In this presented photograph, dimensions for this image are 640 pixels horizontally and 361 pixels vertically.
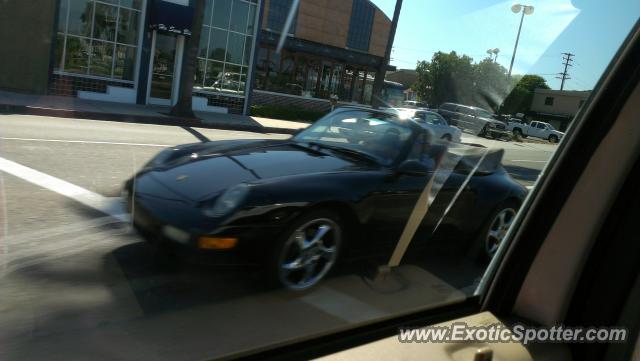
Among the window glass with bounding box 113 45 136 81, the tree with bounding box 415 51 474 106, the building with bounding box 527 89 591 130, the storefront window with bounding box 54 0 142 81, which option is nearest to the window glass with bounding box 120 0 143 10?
the storefront window with bounding box 54 0 142 81

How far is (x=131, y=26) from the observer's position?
1464mm

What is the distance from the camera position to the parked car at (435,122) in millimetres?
2057

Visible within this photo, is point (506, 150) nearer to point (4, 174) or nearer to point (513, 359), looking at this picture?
point (513, 359)

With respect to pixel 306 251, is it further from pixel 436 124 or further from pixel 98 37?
pixel 98 37

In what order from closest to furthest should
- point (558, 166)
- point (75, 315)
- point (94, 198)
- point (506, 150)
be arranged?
point (75, 315), point (94, 198), point (558, 166), point (506, 150)

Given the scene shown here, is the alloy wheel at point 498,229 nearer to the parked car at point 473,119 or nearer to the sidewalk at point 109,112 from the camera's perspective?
the parked car at point 473,119

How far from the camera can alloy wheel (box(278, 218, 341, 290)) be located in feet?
5.98

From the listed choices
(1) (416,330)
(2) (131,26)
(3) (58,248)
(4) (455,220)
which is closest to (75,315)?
(3) (58,248)

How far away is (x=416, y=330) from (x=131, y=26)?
1257mm

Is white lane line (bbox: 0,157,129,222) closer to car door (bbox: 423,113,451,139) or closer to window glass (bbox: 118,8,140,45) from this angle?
window glass (bbox: 118,8,140,45)

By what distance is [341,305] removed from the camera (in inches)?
68.9

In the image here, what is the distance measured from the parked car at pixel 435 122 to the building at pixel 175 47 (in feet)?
1.02

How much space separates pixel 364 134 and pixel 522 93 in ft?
2.15

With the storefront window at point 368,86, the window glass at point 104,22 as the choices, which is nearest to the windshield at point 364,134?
the storefront window at point 368,86
